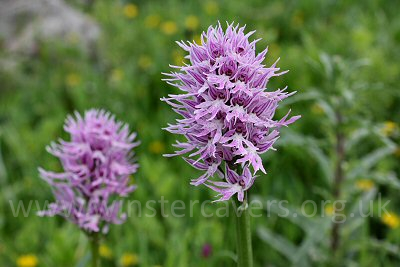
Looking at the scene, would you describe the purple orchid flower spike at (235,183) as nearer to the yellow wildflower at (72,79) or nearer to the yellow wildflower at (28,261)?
the yellow wildflower at (28,261)

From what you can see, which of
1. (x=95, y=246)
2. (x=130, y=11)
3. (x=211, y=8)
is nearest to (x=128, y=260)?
(x=95, y=246)

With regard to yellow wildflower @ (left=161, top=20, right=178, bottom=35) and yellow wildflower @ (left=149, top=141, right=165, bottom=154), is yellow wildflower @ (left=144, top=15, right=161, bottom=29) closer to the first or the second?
yellow wildflower @ (left=161, top=20, right=178, bottom=35)

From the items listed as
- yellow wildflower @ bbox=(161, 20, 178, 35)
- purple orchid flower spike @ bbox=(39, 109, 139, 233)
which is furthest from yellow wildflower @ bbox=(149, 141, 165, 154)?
purple orchid flower spike @ bbox=(39, 109, 139, 233)

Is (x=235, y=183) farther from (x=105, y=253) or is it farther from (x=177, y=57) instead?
(x=177, y=57)

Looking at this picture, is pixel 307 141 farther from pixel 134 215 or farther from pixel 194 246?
pixel 134 215

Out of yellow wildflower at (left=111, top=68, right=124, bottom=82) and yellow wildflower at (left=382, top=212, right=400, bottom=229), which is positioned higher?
yellow wildflower at (left=111, top=68, right=124, bottom=82)
